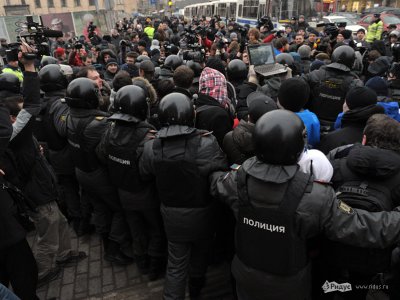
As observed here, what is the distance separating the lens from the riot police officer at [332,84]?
442 cm

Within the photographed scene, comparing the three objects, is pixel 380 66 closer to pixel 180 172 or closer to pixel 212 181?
pixel 212 181

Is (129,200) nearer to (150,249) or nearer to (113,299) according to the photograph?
(150,249)

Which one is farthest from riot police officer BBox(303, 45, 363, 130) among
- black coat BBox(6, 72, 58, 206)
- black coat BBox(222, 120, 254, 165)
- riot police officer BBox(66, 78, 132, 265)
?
black coat BBox(6, 72, 58, 206)

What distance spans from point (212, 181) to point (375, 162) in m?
1.24

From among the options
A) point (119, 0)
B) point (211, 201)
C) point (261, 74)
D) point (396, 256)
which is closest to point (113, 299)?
point (211, 201)

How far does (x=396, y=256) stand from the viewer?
2.07 metres

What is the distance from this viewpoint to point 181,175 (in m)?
2.77

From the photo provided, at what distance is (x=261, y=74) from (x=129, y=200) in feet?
9.38

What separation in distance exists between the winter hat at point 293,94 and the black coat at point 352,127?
1.52 feet

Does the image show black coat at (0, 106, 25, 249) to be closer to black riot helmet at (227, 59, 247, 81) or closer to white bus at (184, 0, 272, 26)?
black riot helmet at (227, 59, 247, 81)

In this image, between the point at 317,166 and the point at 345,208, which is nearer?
Result: the point at 345,208

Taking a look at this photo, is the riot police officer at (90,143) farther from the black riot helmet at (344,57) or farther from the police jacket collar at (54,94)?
the black riot helmet at (344,57)

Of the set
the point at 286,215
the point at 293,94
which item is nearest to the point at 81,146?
the point at 293,94

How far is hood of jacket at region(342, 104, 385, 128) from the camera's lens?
3.13 m
